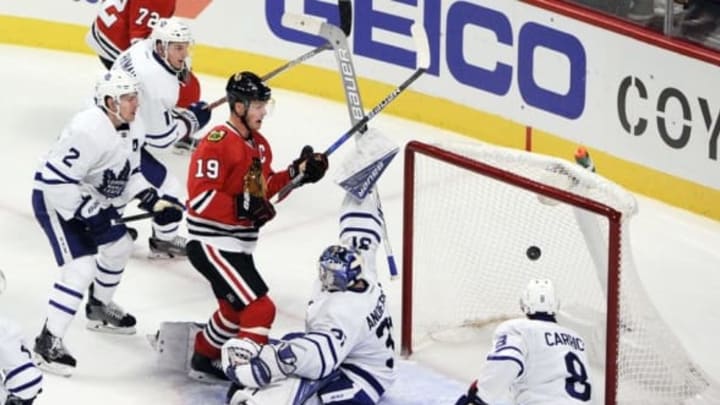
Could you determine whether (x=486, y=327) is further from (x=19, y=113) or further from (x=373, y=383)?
(x=19, y=113)

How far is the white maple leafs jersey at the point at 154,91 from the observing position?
24.9 ft

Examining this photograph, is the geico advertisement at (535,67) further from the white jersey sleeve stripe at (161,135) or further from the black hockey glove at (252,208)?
the black hockey glove at (252,208)

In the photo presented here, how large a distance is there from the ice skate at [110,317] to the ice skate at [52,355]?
1.15 ft

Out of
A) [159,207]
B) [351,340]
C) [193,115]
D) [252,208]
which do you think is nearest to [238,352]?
[351,340]

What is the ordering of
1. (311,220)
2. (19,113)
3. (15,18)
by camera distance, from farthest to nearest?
(15,18) < (19,113) < (311,220)

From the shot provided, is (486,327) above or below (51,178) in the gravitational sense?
below

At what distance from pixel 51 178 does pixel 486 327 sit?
5.27 ft

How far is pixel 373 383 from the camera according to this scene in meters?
6.37

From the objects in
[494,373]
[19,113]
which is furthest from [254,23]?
[494,373]

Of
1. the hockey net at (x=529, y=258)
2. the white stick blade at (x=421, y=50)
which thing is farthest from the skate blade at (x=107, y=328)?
the white stick blade at (x=421, y=50)

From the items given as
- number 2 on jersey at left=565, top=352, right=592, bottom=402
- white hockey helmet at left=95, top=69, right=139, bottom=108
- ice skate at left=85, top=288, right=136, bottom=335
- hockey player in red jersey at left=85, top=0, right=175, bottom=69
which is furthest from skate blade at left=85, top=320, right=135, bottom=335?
number 2 on jersey at left=565, top=352, right=592, bottom=402

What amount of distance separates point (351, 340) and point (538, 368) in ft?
2.41

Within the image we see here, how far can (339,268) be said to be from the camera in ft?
20.3

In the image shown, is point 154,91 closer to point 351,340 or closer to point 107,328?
point 107,328
